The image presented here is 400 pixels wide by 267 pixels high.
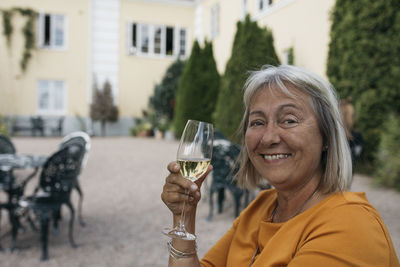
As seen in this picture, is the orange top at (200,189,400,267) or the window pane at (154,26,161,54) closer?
the orange top at (200,189,400,267)

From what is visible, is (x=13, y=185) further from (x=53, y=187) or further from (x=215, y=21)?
(x=215, y=21)

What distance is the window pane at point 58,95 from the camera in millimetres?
19336

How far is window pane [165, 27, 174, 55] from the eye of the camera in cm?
2094

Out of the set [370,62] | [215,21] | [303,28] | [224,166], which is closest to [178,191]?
[224,166]

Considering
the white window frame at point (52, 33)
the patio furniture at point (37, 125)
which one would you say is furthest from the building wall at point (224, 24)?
the patio furniture at point (37, 125)

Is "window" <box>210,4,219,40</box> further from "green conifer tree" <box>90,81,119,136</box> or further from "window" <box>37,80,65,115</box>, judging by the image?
"window" <box>37,80,65,115</box>

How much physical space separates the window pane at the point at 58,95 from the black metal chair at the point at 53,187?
16.4 meters

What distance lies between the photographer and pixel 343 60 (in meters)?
8.91

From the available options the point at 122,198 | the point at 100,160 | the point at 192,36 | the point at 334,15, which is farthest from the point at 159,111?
the point at 122,198

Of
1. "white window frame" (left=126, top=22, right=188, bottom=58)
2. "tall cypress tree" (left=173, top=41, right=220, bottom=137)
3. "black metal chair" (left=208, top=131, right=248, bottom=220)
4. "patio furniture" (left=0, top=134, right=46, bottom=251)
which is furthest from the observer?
"white window frame" (left=126, top=22, right=188, bottom=58)

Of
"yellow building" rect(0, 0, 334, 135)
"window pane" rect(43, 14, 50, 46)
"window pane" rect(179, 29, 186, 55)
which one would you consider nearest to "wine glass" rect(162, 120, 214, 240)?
"yellow building" rect(0, 0, 334, 135)

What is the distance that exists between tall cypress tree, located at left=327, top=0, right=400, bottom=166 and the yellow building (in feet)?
28.1

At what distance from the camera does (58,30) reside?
19266mm

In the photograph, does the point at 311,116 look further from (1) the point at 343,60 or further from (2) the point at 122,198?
(1) the point at 343,60
